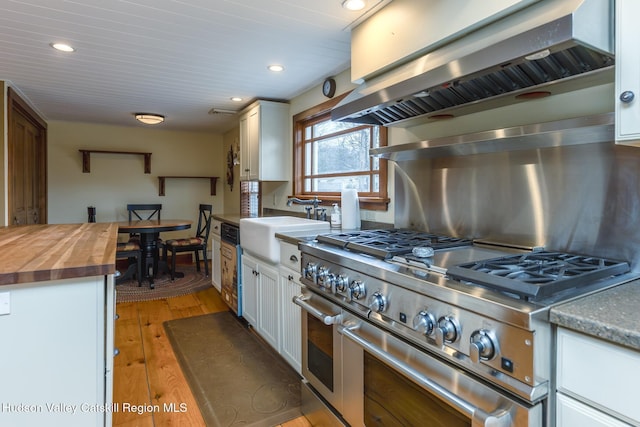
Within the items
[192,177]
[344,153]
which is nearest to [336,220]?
[344,153]

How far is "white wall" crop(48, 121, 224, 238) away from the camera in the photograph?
5188mm

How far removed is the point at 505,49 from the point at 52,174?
5.97m

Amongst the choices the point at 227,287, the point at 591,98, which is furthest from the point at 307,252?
the point at 227,287

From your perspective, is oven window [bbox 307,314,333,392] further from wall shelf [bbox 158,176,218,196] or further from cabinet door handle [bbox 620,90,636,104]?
wall shelf [bbox 158,176,218,196]

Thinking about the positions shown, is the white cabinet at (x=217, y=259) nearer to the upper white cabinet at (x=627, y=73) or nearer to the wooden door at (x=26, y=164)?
the wooden door at (x=26, y=164)

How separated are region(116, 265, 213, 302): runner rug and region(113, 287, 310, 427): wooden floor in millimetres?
257

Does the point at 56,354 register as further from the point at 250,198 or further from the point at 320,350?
the point at 250,198

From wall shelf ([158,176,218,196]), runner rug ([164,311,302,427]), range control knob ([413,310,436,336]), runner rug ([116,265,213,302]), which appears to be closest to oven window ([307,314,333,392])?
runner rug ([164,311,302,427])

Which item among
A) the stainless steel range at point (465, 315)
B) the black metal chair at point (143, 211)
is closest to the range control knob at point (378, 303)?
the stainless steel range at point (465, 315)

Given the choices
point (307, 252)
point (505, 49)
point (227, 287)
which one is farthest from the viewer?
point (227, 287)

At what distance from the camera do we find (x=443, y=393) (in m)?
1.06

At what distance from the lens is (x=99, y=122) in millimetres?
5180

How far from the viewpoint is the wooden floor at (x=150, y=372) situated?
190 cm

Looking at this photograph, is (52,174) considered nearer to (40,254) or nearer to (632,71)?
(40,254)
